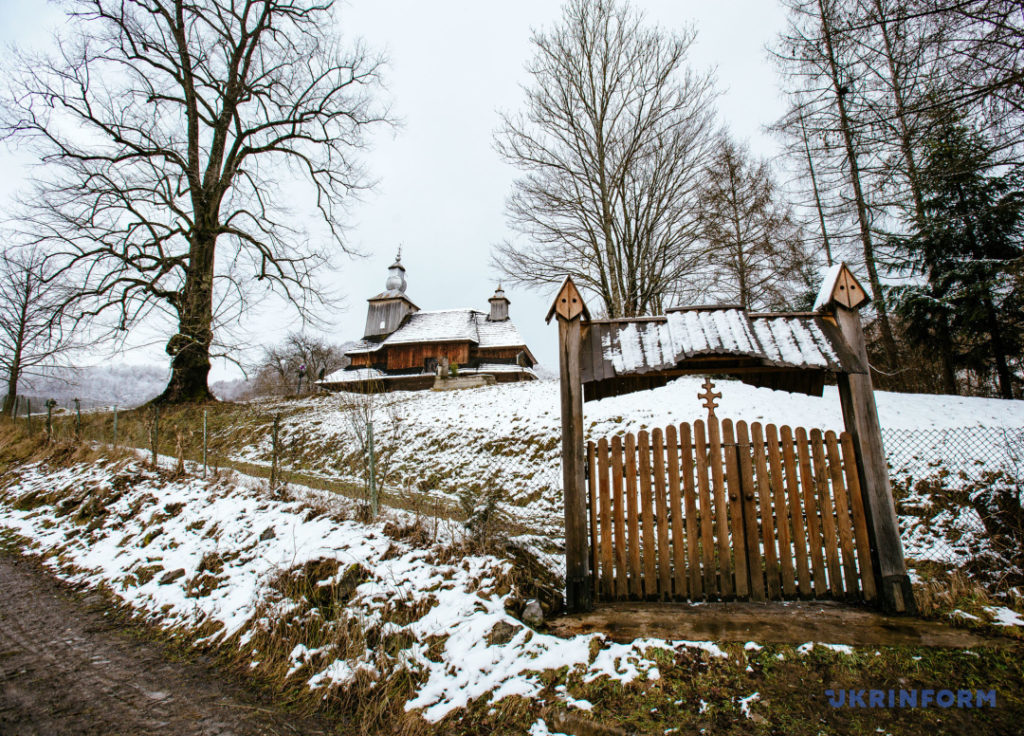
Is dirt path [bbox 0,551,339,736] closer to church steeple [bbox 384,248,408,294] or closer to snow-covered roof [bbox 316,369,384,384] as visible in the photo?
snow-covered roof [bbox 316,369,384,384]

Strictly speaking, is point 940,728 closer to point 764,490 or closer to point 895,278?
point 764,490

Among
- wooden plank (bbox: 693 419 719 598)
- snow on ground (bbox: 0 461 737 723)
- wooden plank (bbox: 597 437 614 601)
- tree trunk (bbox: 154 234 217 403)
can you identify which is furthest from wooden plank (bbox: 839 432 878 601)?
tree trunk (bbox: 154 234 217 403)

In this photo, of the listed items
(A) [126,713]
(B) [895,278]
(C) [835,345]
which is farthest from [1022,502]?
(A) [126,713]

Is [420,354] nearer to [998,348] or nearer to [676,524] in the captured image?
[998,348]

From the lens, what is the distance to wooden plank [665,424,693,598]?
391cm

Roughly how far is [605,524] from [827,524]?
2027mm

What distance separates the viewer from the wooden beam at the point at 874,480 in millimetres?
3775

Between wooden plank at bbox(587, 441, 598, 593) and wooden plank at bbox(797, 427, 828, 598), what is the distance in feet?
5.98

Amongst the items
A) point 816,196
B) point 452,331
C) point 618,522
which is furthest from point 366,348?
point 618,522

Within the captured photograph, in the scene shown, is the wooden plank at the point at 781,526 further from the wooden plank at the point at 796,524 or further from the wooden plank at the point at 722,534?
the wooden plank at the point at 722,534

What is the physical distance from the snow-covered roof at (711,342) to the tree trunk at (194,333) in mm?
16164

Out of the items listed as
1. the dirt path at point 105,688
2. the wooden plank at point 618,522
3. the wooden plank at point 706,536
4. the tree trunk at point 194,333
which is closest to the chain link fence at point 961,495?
the wooden plank at point 706,536

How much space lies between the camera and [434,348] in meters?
30.7

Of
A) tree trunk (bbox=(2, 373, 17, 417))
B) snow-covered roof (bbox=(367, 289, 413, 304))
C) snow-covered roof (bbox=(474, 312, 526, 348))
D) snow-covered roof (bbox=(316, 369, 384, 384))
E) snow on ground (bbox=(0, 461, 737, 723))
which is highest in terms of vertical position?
snow-covered roof (bbox=(367, 289, 413, 304))
